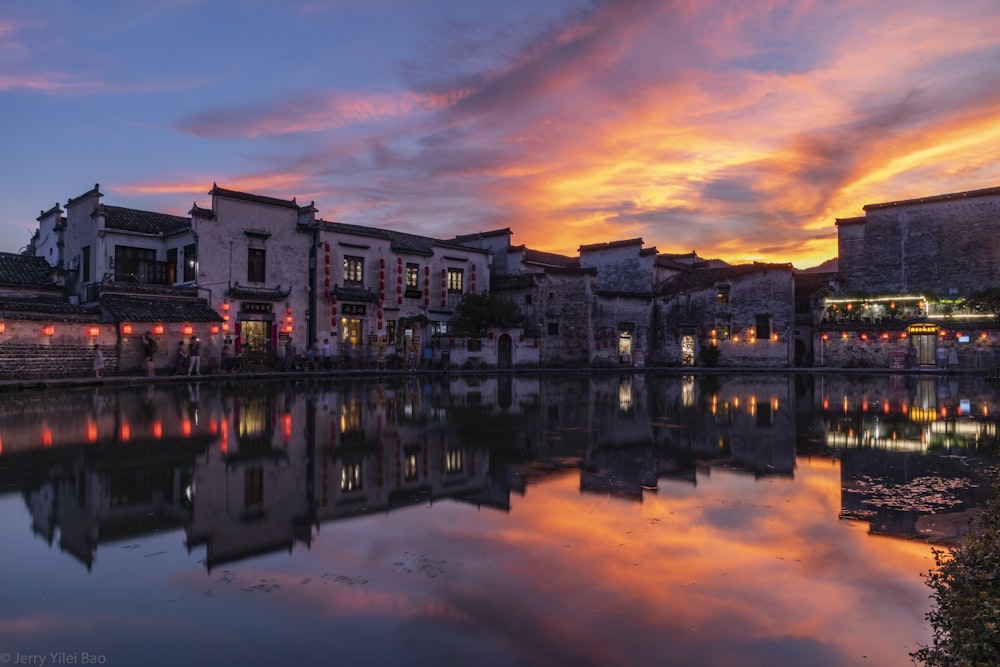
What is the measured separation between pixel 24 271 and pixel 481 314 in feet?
76.0

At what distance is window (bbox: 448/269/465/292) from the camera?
43.2 metres

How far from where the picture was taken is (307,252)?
36.3 m

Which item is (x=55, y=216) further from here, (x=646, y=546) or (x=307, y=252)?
(x=646, y=546)

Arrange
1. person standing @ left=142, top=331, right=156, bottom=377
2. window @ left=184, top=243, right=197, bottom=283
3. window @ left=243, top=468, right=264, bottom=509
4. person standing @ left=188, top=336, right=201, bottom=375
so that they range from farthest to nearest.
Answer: window @ left=184, top=243, right=197, bottom=283, person standing @ left=188, top=336, right=201, bottom=375, person standing @ left=142, top=331, right=156, bottom=377, window @ left=243, top=468, right=264, bottom=509

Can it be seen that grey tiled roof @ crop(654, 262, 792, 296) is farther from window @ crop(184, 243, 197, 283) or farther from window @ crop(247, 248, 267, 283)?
window @ crop(184, 243, 197, 283)

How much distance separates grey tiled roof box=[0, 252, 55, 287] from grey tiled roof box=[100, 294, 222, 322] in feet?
19.0

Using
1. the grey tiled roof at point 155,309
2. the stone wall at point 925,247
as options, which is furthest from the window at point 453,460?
the stone wall at point 925,247

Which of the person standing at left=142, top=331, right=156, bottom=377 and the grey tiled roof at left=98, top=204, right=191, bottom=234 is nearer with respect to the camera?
the person standing at left=142, top=331, right=156, bottom=377

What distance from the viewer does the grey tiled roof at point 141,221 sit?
103 feet

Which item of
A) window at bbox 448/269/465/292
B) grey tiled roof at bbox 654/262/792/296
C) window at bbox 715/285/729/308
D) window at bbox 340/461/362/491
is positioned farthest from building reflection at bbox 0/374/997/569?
window at bbox 715/285/729/308

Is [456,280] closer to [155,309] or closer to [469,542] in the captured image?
[155,309]

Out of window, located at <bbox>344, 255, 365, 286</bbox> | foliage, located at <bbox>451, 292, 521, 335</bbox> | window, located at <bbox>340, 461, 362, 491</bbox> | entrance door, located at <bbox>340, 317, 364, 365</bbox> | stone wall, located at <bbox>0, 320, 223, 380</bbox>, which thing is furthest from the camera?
foliage, located at <bbox>451, 292, 521, 335</bbox>

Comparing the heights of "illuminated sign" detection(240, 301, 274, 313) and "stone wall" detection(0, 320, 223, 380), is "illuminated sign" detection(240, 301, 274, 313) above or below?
above

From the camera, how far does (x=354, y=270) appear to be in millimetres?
38281
